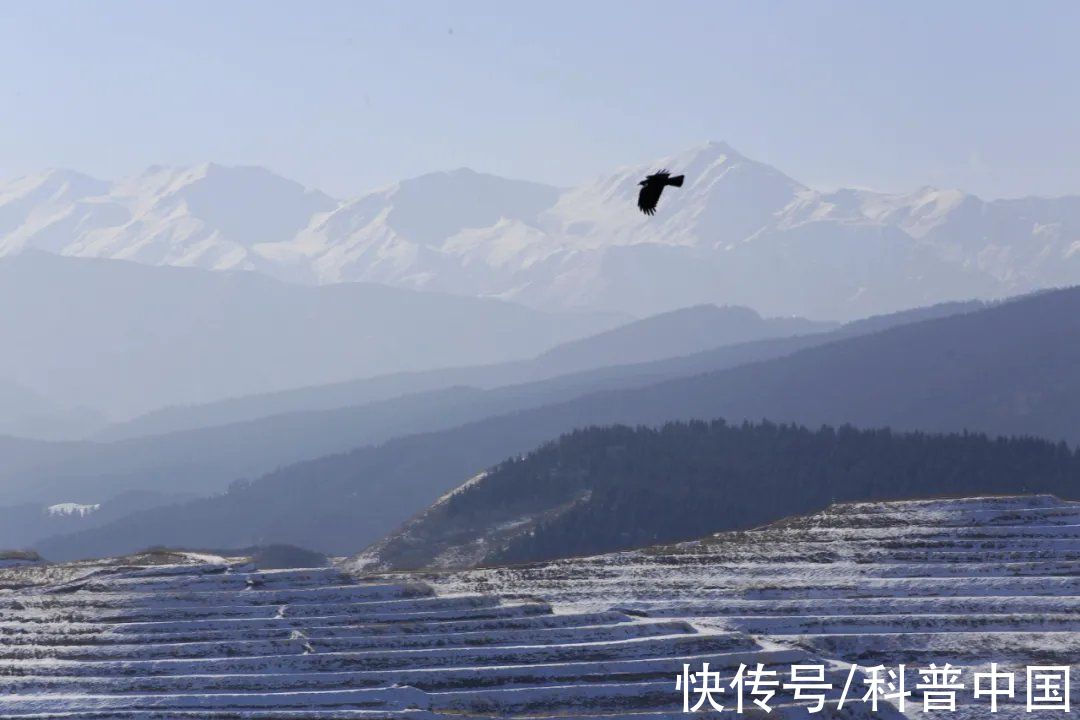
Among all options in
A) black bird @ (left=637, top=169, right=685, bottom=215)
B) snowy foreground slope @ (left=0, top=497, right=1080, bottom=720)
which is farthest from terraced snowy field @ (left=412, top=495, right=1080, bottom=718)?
black bird @ (left=637, top=169, right=685, bottom=215)

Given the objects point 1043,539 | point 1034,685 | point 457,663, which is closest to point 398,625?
point 457,663

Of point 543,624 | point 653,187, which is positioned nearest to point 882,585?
point 543,624

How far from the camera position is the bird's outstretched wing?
142 feet

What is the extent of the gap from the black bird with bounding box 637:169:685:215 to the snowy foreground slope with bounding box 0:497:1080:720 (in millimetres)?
33994

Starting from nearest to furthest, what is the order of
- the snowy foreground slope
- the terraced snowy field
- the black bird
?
the black bird → the snowy foreground slope → the terraced snowy field

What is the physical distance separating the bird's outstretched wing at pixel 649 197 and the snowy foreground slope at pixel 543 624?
34013mm

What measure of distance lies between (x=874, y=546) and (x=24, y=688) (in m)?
53.6

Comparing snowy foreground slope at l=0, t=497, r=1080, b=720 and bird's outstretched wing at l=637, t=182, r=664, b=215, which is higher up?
bird's outstretched wing at l=637, t=182, r=664, b=215

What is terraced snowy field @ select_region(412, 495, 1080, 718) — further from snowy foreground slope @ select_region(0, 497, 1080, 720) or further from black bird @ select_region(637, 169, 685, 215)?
black bird @ select_region(637, 169, 685, 215)

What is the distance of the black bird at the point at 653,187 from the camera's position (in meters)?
43.1

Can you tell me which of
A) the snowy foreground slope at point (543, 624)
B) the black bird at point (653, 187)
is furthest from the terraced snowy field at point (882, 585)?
the black bird at point (653, 187)

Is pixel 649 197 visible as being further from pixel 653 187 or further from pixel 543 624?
pixel 543 624

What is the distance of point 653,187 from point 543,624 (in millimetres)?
48658

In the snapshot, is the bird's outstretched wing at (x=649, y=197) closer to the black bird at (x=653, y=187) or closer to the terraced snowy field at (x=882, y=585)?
the black bird at (x=653, y=187)
